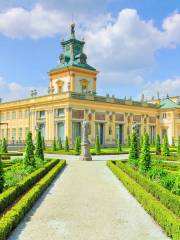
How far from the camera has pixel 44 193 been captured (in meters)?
11.8

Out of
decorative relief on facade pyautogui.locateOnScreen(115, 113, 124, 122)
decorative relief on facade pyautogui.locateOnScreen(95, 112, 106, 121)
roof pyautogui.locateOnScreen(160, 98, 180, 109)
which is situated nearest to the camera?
decorative relief on facade pyautogui.locateOnScreen(95, 112, 106, 121)

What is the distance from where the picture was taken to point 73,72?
4781 centimetres

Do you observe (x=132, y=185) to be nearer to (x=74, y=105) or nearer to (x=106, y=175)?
(x=106, y=175)

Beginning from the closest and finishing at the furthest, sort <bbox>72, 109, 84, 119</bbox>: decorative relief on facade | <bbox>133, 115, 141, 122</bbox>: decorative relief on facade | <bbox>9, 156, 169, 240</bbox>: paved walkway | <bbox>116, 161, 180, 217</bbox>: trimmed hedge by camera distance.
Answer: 1. <bbox>9, 156, 169, 240</bbox>: paved walkway
2. <bbox>116, 161, 180, 217</bbox>: trimmed hedge
3. <bbox>72, 109, 84, 119</bbox>: decorative relief on facade
4. <bbox>133, 115, 141, 122</bbox>: decorative relief on facade

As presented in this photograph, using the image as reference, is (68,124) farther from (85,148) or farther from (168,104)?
(168,104)

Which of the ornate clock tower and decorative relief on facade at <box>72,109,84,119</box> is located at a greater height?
the ornate clock tower

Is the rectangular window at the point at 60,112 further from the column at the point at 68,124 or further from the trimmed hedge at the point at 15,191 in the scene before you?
the trimmed hedge at the point at 15,191

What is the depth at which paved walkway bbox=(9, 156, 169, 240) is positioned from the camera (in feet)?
23.5

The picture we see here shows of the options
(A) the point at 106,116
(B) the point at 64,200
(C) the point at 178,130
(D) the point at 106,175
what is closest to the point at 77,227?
(B) the point at 64,200

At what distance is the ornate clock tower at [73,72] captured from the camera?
48.1m

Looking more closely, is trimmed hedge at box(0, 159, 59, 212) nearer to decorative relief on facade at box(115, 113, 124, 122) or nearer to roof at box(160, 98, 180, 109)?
decorative relief on facade at box(115, 113, 124, 122)

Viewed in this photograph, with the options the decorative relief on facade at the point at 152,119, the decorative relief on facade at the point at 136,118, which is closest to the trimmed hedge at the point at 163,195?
the decorative relief on facade at the point at 136,118

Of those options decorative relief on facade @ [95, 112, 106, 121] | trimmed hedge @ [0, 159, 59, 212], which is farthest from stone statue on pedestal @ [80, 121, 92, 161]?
decorative relief on facade @ [95, 112, 106, 121]

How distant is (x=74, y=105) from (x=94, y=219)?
35.4m
